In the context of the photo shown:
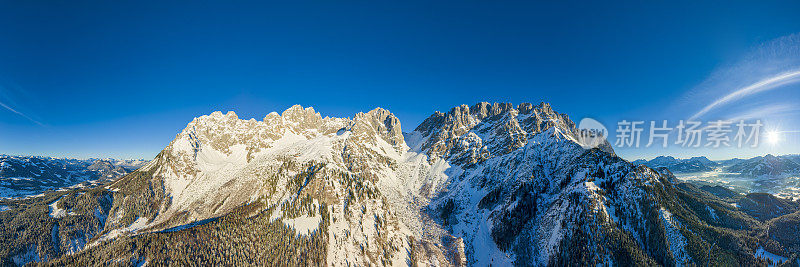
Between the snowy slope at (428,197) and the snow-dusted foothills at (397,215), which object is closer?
the snow-dusted foothills at (397,215)

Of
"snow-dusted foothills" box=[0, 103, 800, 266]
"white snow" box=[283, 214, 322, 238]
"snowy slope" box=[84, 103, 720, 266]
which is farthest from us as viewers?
"white snow" box=[283, 214, 322, 238]

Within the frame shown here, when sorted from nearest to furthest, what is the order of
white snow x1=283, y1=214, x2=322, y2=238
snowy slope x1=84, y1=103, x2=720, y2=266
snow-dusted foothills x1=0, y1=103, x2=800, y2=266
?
1. snow-dusted foothills x1=0, y1=103, x2=800, y2=266
2. snowy slope x1=84, y1=103, x2=720, y2=266
3. white snow x1=283, y1=214, x2=322, y2=238

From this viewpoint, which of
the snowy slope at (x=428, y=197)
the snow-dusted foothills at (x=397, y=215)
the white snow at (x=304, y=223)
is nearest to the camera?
the snow-dusted foothills at (x=397, y=215)

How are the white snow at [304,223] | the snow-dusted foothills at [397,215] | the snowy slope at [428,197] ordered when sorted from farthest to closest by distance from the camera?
the white snow at [304,223] → the snowy slope at [428,197] → the snow-dusted foothills at [397,215]

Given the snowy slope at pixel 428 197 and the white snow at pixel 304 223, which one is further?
the white snow at pixel 304 223

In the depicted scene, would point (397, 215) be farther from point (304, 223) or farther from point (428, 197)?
point (304, 223)

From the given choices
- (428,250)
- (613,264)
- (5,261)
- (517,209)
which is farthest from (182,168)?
(613,264)

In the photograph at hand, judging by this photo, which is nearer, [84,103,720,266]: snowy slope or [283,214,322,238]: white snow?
[84,103,720,266]: snowy slope

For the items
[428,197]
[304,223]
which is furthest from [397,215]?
[304,223]
